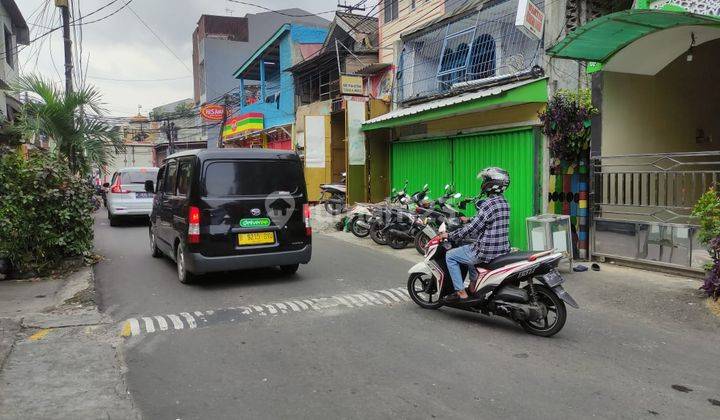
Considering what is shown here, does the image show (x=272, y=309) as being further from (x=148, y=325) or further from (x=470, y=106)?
(x=470, y=106)

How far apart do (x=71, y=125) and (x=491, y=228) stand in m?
8.51

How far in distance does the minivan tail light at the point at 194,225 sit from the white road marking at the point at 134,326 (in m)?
1.43

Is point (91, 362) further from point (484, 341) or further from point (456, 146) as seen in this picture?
point (456, 146)

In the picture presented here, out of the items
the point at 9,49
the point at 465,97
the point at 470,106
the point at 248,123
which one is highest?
the point at 9,49

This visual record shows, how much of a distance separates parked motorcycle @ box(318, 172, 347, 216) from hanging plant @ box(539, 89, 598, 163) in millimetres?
7491

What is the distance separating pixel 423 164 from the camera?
13.4 meters

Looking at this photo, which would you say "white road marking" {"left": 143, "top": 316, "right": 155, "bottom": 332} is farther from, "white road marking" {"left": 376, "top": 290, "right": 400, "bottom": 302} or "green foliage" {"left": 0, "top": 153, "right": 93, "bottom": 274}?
"green foliage" {"left": 0, "top": 153, "right": 93, "bottom": 274}

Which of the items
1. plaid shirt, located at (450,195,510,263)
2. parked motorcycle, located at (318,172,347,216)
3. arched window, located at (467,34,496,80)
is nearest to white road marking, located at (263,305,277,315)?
plaid shirt, located at (450,195,510,263)

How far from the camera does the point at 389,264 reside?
30.0ft

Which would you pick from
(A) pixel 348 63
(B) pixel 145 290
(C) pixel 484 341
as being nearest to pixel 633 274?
(C) pixel 484 341

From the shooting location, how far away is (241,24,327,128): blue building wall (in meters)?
23.7

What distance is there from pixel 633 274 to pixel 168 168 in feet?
23.9

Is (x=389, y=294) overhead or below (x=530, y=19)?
below

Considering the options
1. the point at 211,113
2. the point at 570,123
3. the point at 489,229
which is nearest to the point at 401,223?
the point at 570,123
